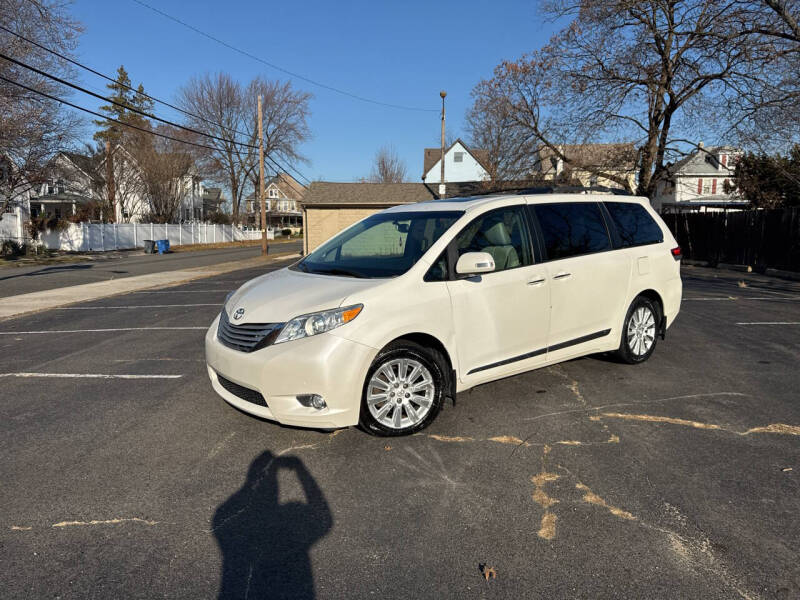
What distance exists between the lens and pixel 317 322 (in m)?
3.75

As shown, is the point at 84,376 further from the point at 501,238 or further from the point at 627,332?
the point at 627,332

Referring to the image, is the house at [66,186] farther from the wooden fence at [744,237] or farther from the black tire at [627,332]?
the wooden fence at [744,237]

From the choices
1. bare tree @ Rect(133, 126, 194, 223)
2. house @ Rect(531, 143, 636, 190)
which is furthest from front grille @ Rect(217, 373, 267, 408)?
bare tree @ Rect(133, 126, 194, 223)

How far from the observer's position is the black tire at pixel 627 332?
564 cm

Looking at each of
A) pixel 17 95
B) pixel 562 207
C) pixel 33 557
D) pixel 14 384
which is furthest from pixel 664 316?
pixel 17 95

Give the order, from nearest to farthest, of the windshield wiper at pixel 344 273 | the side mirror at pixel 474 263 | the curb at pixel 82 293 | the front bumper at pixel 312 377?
the front bumper at pixel 312 377
the side mirror at pixel 474 263
the windshield wiper at pixel 344 273
the curb at pixel 82 293

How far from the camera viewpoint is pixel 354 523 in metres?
2.98

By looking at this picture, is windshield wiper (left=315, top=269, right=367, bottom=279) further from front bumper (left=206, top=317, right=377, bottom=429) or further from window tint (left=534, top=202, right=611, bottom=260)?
window tint (left=534, top=202, right=611, bottom=260)

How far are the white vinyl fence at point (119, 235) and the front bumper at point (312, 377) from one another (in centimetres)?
3557

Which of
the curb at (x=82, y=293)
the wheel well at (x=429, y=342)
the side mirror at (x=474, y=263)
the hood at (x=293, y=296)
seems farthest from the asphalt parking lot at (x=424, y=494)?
the curb at (x=82, y=293)

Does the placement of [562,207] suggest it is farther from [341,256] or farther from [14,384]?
[14,384]

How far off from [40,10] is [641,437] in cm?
2508

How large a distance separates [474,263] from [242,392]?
2.00m

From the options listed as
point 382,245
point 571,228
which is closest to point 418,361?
point 382,245
